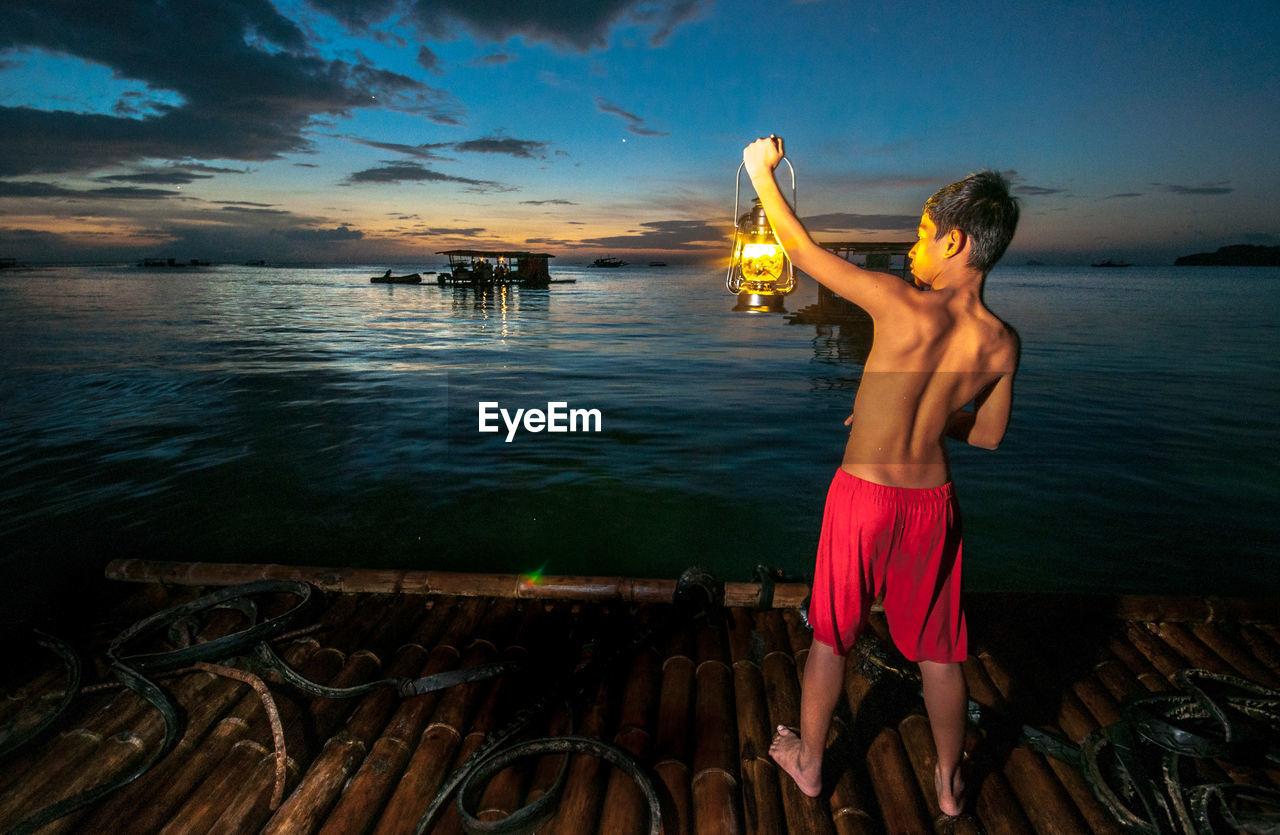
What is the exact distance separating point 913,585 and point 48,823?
3.47m

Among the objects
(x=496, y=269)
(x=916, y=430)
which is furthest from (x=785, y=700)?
(x=496, y=269)

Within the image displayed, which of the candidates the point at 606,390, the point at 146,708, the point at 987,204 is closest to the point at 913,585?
the point at 987,204

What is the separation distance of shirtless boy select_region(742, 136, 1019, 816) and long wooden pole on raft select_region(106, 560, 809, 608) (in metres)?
1.48

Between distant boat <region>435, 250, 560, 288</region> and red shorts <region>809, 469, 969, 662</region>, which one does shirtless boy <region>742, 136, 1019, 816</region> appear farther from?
distant boat <region>435, 250, 560, 288</region>

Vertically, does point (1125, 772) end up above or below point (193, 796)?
above

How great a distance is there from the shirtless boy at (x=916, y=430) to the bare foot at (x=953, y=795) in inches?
0.6

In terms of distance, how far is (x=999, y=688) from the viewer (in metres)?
2.91

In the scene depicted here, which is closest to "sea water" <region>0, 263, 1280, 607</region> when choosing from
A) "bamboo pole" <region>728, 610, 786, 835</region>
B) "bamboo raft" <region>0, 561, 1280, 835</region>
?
"bamboo raft" <region>0, 561, 1280, 835</region>

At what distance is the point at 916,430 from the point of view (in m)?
1.98

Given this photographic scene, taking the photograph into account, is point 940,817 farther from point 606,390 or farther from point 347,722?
point 606,390

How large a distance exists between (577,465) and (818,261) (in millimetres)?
8333

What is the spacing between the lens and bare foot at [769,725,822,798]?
2.26 meters

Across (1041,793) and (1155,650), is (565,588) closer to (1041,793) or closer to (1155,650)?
(1041,793)

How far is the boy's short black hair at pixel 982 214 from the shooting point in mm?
1844
